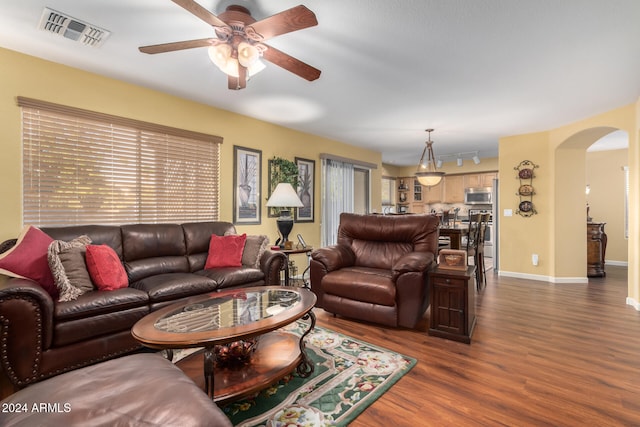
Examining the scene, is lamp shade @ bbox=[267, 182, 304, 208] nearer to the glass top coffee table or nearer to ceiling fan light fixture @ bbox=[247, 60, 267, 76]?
the glass top coffee table

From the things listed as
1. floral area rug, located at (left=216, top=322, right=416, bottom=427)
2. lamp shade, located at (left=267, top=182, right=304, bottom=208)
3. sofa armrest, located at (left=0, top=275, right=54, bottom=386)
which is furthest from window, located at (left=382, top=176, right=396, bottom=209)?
sofa armrest, located at (left=0, top=275, right=54, bottom=386)

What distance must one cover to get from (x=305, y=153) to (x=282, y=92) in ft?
→ 5.87

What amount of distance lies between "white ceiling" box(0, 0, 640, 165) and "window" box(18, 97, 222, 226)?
51 centimetres

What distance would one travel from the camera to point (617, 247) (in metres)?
6.23

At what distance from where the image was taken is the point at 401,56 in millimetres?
2592

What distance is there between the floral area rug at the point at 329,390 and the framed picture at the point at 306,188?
2808mm

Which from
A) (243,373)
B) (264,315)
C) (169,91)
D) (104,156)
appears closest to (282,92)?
(169,91)

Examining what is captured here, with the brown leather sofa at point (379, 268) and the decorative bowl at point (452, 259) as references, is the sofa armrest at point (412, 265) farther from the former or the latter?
the decorative bowl at point (452, 259)

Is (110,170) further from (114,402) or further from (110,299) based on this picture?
(114,402)

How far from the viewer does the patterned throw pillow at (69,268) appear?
2.17 meters

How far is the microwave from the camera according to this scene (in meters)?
7.36

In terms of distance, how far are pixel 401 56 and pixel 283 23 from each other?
1.31m

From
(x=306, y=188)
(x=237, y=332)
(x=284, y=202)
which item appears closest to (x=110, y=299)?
(x=237, y=332)

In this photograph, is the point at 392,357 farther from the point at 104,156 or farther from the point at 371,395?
the point at 104,156
